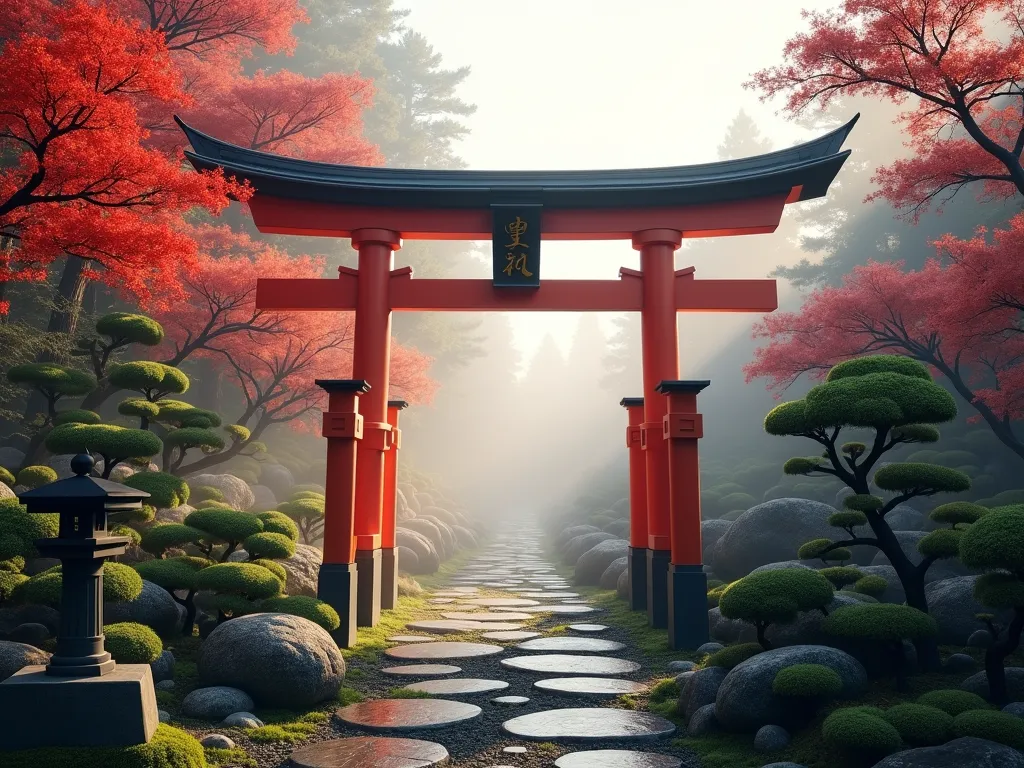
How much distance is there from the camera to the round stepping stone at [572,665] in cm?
741

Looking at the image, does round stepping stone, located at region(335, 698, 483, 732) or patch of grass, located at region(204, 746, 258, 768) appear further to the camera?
round stepping stone, located at region(335, 698, 483, 732)

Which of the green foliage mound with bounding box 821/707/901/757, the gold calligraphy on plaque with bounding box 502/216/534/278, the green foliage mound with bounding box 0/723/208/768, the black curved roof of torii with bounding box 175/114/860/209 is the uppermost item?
the black curved roof of torii with bounding box 175/114/860/209

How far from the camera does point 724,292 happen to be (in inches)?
404

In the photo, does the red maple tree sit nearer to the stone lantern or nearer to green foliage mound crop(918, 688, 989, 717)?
green foliage mound crop(918, 688, 989, 717)

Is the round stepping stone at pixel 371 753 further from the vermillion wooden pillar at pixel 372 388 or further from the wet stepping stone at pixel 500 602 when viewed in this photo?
the wet stepping stone at pixel 500 602

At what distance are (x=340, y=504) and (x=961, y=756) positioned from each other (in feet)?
21.6

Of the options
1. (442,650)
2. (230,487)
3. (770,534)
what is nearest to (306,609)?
(442,650)

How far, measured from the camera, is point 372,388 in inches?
396

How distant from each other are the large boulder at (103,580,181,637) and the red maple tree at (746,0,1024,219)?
1033cm

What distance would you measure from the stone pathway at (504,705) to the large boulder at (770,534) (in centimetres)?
278

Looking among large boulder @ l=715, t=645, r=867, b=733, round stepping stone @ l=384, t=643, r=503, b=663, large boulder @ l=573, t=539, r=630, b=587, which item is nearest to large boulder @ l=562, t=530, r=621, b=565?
large boulder @ l=573, t=539, r=630, b=587

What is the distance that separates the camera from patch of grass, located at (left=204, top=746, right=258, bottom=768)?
16.2 feet

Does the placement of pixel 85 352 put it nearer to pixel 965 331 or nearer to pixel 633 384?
pixel 965 331

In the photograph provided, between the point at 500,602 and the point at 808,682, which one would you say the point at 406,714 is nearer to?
the point at 808,682
